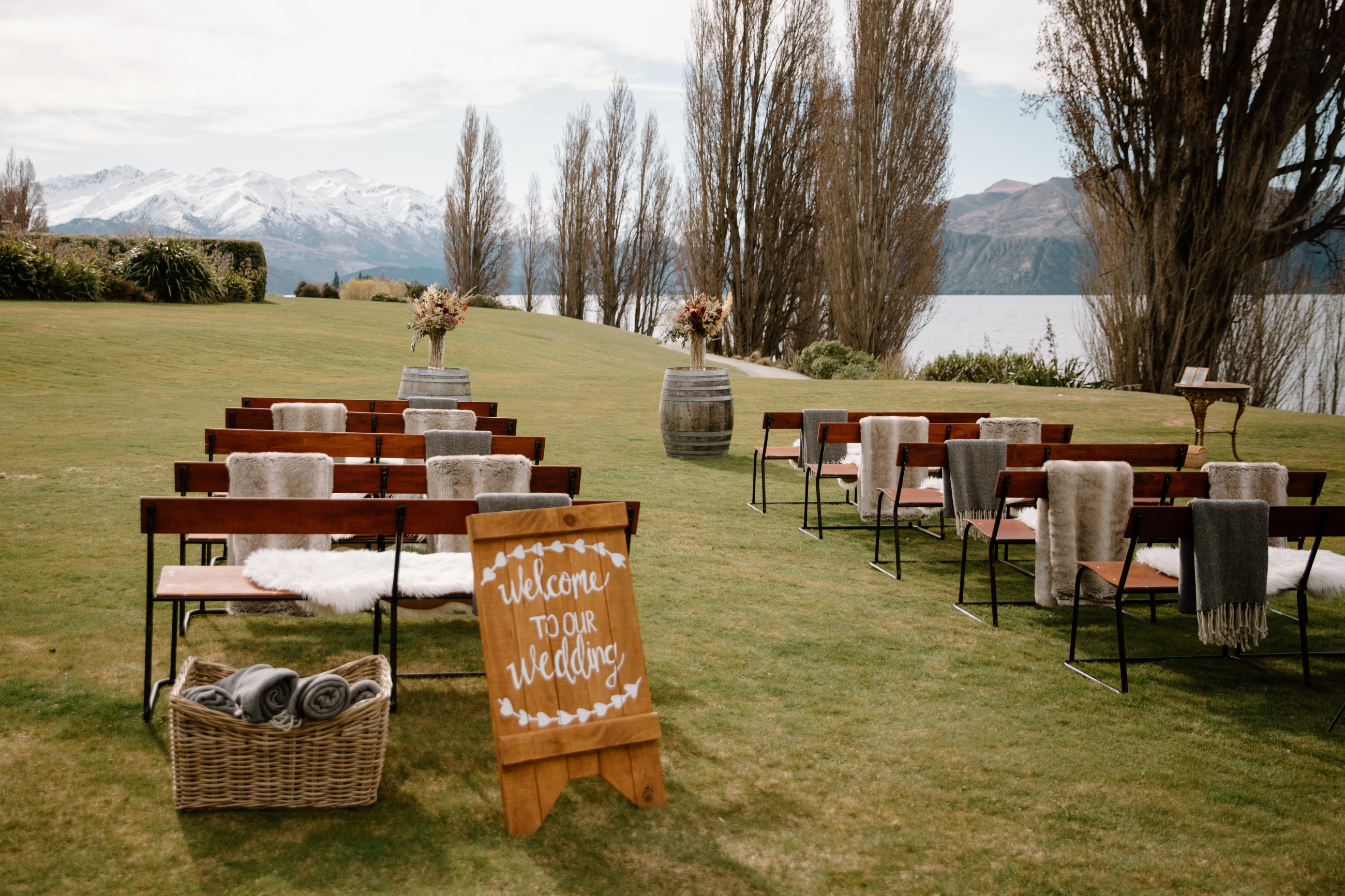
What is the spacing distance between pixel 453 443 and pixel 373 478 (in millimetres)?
1180

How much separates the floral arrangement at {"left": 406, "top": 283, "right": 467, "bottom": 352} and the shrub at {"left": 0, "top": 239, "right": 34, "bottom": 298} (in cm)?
1726

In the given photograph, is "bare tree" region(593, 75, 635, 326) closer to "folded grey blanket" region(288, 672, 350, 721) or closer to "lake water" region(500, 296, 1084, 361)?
"lake water" region(500, 296, 1084, 361)

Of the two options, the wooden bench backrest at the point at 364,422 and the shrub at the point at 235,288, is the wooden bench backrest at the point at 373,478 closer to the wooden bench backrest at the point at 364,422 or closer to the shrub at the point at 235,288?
the wooden bench backrest at the point at 364,422

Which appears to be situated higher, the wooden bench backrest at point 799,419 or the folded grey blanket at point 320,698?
the wooden bench backrest at point 799,419

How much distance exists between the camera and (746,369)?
25.8 m

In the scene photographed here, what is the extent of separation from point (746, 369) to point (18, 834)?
934 inches

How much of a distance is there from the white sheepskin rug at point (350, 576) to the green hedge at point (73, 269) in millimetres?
21540

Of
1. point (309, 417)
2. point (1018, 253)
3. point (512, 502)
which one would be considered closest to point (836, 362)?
point (309, 417)

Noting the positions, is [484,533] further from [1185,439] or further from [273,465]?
[1185,439]

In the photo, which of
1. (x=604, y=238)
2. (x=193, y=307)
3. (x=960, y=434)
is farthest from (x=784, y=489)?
(x=604, y=238)

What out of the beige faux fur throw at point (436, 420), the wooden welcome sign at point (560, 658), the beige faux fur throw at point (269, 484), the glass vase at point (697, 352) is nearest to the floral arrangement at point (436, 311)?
the beige faux fur throw at point (436, 420)

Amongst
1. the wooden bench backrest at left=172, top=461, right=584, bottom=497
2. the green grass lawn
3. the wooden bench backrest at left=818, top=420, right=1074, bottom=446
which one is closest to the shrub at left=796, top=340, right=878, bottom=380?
the wooden bench backrest at left=818, top=420, right=1074, bottom=446

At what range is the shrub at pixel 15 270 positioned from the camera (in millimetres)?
20422

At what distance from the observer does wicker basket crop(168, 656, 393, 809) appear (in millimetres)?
2775
